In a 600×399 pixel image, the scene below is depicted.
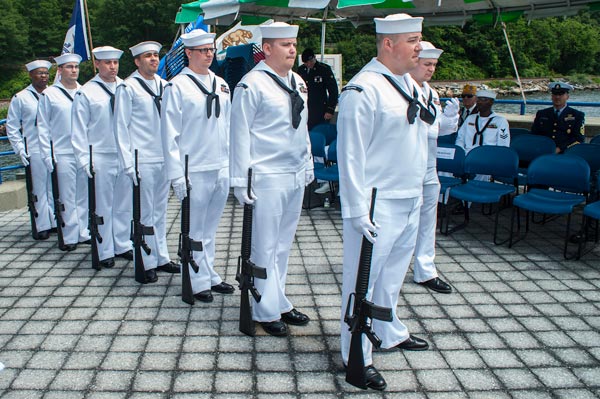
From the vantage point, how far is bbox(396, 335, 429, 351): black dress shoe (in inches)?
154

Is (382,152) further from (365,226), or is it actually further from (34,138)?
(34,138)

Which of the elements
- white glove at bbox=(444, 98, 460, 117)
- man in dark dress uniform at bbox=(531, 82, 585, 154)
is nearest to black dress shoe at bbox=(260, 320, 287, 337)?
white glove at bbox=(444, 98, 460, 117)

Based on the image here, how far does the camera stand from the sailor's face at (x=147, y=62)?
16.8ft

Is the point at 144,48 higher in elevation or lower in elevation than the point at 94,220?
higher

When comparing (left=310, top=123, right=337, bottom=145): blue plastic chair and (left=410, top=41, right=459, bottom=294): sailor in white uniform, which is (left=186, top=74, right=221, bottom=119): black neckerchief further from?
(left=310, top=123, right=337, bottom=145): blue plastic chair

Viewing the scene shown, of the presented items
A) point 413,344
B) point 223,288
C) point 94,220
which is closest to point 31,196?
point 94,220

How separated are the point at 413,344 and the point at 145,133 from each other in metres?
2.96

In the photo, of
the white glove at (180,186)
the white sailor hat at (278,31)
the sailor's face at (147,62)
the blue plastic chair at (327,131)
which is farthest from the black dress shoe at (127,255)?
the blue plastic chair at (327,131)

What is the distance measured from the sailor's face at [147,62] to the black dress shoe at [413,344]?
3.25 metres

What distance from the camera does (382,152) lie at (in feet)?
10.9

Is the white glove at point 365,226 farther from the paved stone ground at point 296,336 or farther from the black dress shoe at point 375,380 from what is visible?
the paved stone ground at point 296,336

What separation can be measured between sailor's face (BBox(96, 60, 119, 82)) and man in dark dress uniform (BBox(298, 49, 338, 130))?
4.31 metres

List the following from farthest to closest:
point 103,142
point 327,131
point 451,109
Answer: point 327,131 → point 103,142 → point 451,109

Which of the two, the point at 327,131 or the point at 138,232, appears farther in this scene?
the point at 327,131
